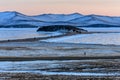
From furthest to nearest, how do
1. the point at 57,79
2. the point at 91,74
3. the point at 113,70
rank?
1. the point at 113,70
2. the point at 91,74
3. the point at 57,79

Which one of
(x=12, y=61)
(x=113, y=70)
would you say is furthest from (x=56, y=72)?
(x=12, y=61)

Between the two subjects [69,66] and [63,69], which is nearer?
[63,69]

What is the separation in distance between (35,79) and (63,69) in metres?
5.65

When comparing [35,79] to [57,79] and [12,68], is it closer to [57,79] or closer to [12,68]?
[57,79]

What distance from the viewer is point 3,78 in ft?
71.3

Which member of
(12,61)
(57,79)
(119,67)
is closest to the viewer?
(57,79)

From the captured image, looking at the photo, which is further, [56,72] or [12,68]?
[12,68]

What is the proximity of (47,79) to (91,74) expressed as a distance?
339 centimetres

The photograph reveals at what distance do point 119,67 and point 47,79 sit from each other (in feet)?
24.0

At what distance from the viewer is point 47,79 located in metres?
21.4

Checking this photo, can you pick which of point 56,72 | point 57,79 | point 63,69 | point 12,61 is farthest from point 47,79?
point 12,61

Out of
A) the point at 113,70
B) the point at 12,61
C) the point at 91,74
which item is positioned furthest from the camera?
the point at 12,61

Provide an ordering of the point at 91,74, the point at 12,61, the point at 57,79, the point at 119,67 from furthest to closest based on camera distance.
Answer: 1. the point at 12,61
2. the point at 119,67
3. the point at 91,74
4. the point at 57,79

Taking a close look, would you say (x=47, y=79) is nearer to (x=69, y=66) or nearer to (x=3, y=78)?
(x=3, y=78)
